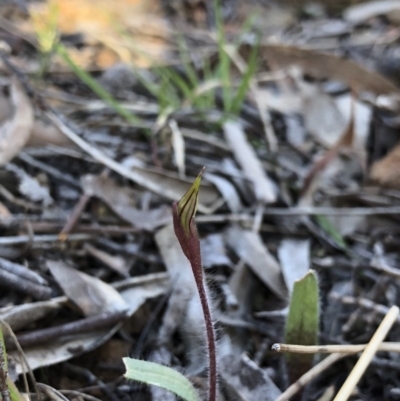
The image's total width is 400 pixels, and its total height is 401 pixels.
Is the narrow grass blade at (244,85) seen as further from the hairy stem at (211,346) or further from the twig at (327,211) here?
the hairy stem at (211,346)

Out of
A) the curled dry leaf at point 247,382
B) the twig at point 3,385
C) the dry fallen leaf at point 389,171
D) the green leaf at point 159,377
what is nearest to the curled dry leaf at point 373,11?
the dry fallen leaf at point 389,171

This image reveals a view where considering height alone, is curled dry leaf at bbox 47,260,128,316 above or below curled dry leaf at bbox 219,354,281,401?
above

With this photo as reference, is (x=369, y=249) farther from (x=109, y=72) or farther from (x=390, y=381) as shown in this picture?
(x=109, y=72)

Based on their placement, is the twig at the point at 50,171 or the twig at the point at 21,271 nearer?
the twig at the point at 21,271

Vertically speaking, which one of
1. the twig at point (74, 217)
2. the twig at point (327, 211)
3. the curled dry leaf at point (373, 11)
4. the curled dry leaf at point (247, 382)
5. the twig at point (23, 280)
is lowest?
the curled dry leaf at point (247, 382)

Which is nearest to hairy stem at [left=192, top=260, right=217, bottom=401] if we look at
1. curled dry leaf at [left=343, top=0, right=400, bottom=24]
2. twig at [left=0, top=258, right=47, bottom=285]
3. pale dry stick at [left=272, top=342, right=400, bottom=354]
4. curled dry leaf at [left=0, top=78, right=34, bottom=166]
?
pale dry stick at [left=272, top=342, right=400, bottom=354]

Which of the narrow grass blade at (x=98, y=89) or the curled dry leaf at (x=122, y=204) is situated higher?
the narrow grass blade at (x=98, y=89)

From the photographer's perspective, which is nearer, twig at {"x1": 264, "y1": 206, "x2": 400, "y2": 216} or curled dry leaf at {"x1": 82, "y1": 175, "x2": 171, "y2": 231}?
curled dry leaf at {"x1": 82, "y1": 175, "x2": 171, "y2": 231}

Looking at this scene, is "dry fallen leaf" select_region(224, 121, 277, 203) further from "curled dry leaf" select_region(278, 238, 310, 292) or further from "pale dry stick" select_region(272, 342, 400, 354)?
"pale dry stick" select_region(272, 342, 400, 354)
